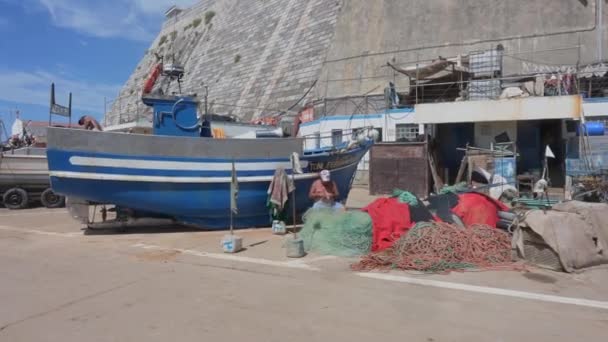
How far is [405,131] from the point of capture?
19.3 meters

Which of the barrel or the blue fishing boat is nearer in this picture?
the blue fishing boat

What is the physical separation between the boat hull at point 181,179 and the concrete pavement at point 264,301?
1742 millimetres

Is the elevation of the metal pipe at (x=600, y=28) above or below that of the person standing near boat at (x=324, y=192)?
above

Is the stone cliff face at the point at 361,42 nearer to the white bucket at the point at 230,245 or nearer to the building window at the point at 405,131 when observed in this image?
the building window at the point at 405,131

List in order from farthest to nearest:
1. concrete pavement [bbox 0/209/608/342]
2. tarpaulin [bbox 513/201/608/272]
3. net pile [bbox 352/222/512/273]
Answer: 1. net pile [bbox 352/222/512/273]
2. tarpaulin [bbox 513/201/608/272]
3. concrete pavement [bbox 0/209/608/342]

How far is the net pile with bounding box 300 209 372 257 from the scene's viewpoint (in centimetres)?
741

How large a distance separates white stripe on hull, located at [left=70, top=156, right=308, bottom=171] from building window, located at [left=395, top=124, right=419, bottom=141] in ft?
34.6

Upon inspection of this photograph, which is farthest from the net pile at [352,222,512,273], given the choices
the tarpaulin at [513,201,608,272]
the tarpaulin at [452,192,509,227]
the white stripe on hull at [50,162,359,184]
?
the white stripe on hull at [50,162,359,184]

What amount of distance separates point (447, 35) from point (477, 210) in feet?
59.5

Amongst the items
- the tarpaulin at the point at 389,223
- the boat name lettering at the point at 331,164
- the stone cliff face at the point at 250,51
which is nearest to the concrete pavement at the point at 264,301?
the tarpaulin at the point at 389,223

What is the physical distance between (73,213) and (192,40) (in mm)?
40728

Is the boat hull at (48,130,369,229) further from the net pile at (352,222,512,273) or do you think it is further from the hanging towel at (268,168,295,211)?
the net pile at (352,222,512,273)

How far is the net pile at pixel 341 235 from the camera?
741cm

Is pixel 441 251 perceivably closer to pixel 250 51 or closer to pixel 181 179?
pixel 181 179
